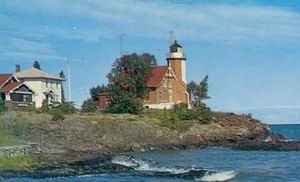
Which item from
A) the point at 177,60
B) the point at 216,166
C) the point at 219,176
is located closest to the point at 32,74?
the point at 177,60

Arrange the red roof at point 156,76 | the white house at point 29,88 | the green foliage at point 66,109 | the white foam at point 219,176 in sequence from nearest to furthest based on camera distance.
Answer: the white foam at point 219,176
the green foliage at point 66,109
the white house at point 29,88
the red roof at point 156,76

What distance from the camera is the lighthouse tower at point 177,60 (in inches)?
3713

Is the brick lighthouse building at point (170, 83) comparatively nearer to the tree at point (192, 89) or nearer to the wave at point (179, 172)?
the tree at point (192, 89)

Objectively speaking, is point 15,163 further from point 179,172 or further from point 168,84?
point 168,84

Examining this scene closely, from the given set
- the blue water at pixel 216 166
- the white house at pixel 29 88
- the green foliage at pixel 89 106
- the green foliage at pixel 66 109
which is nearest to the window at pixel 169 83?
the green foliage at pixel 89 106

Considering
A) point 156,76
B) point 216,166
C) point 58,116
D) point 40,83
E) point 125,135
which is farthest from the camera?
point 40,83

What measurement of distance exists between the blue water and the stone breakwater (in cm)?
696

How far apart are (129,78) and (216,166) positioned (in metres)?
36.9

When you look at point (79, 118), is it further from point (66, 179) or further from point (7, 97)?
point (66, 179)

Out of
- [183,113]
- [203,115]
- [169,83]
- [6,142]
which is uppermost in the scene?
[169,83]

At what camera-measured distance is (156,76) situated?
8975cm

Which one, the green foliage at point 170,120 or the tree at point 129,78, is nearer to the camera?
the green foliage at point 170,120

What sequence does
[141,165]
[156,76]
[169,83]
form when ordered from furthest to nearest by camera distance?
[169,83] < [156,76] < [141,165]

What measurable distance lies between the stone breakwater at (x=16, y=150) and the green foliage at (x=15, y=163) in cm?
53
